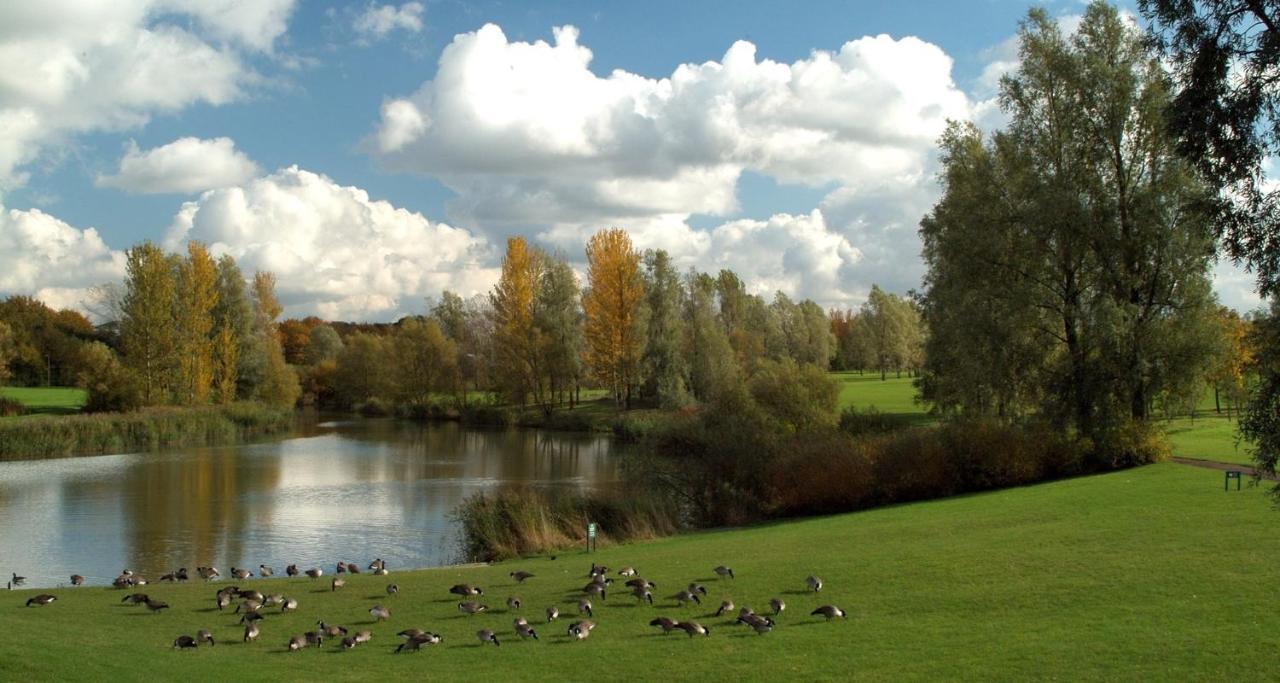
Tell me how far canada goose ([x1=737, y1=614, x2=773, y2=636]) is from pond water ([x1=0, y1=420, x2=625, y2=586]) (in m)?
12.7

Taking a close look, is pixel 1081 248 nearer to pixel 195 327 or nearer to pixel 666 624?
pixel 666 624

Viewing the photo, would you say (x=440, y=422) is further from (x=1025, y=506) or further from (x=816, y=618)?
(x=816, y=618)

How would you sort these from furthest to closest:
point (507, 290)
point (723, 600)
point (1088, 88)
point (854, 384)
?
point (854, 384)
point (507, 290)
point (1088, 88)
point (723, 600)

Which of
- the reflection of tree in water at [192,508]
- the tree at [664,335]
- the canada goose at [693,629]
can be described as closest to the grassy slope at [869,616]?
the canada goose at [693,629]

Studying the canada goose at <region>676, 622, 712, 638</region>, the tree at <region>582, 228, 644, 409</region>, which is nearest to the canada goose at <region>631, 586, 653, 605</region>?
the canada goose at <region>676, 622, 712, 638</region>

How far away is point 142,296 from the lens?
60562 millimetres

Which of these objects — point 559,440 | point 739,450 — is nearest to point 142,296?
point 559,440

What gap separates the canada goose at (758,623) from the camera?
37.0 ft

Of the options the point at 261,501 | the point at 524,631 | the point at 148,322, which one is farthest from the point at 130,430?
the point at 524,631

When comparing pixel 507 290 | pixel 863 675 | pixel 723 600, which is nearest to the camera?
pixel 863 675

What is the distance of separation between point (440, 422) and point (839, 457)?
179 feet

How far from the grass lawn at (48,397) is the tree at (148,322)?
16.3 feet

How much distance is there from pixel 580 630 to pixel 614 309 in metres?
55.8

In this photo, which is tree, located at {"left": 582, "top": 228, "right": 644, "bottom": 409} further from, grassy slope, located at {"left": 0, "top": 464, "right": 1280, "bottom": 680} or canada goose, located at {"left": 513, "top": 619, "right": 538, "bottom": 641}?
canada goose, located at {"left": 513, "top": 619, "right": 538, "bottom": 641}
